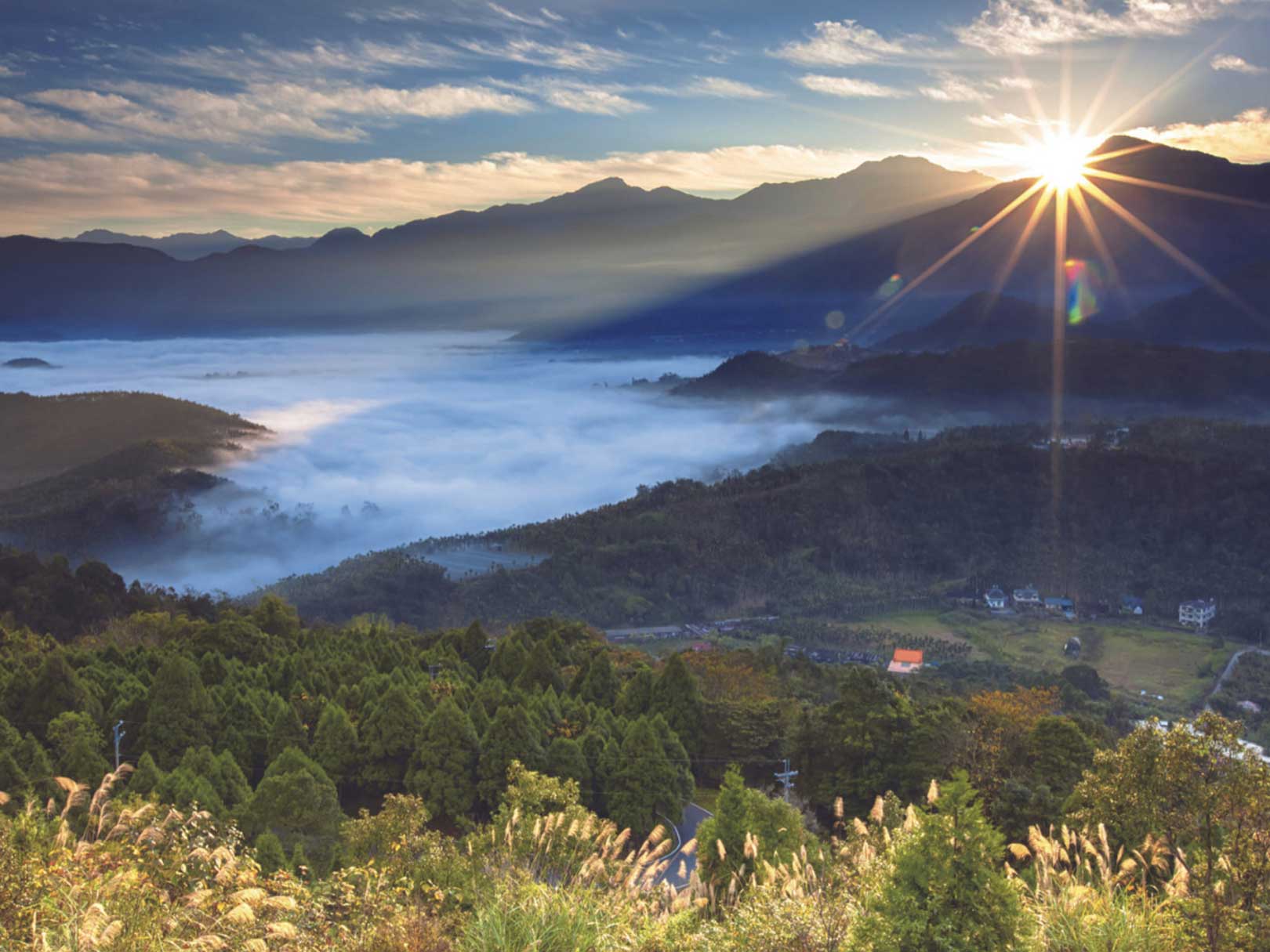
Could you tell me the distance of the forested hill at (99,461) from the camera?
13075 cm

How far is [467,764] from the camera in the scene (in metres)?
28.5

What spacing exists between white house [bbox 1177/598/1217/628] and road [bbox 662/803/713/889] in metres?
94.8

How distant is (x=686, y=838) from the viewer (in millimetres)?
28234

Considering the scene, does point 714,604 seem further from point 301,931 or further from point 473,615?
point 301,931

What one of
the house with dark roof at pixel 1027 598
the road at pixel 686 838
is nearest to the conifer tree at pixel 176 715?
the road at pixel 686 838

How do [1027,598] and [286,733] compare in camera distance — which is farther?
[1027,598]

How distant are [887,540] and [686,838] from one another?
113604 mm

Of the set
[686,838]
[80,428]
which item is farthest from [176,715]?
[80,428]

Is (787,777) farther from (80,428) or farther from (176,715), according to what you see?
(80,428)

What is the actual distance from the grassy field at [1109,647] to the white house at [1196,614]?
4.30m

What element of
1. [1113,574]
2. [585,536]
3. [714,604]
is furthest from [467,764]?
[1113,574]

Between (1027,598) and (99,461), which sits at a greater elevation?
(99,461)

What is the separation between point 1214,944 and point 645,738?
19199mm

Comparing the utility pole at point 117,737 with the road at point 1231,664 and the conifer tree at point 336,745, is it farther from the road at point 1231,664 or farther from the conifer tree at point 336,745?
the road at point 1231,664
